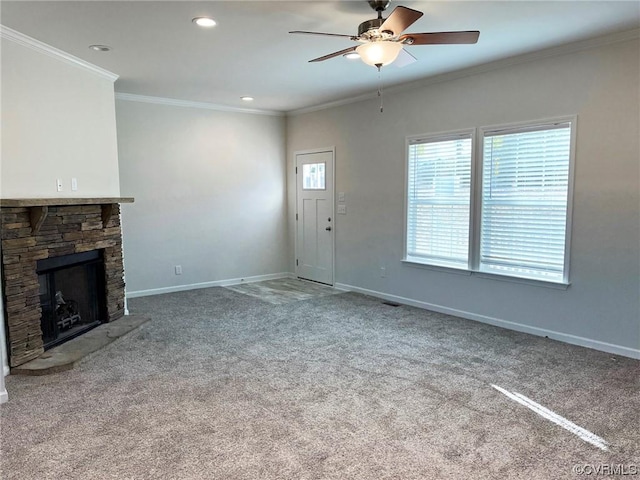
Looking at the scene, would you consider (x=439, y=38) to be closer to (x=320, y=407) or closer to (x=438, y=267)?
(x=320, y=407)

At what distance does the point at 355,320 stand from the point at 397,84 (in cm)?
280

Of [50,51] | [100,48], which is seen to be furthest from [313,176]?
[50,51]

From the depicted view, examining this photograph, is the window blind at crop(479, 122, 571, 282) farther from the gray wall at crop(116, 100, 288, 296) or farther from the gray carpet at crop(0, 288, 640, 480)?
the gray wall at crop(116, 100, 288, 296)

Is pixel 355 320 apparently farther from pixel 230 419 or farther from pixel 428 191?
pixel 230 419

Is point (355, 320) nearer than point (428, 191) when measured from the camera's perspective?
Yes

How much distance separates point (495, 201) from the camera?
441 centimetres

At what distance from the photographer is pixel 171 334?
4.26 m

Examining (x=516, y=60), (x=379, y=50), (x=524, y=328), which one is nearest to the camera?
(x=379, y=50)

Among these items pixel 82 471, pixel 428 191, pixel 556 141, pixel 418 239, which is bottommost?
pixel 82 471

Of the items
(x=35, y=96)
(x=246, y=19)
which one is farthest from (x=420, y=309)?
(x=35, y=96)

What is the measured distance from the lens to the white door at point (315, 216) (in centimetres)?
644

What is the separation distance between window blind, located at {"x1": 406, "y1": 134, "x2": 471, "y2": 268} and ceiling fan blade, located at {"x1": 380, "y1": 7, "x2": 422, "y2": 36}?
2332 millimetres

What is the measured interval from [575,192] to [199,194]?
184 inches

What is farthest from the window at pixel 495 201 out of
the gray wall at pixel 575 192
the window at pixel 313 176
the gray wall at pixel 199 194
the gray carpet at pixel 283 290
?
the gray wall at pixel 199 194
